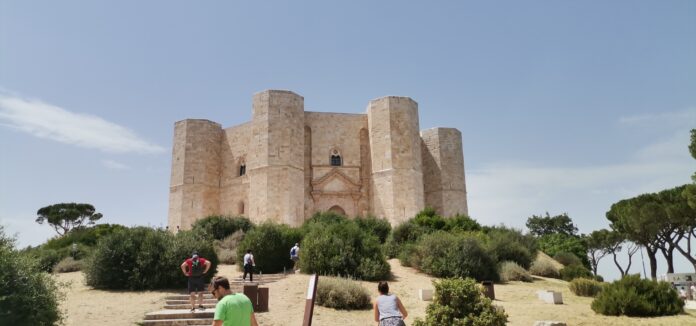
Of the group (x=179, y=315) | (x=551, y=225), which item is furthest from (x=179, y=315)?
(x=551, y=225)

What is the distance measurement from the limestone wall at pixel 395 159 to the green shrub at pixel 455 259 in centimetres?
1224

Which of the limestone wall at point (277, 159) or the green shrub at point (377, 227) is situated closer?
the green shrub at point (377, 227)

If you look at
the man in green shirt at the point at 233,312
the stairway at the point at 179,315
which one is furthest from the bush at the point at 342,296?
the man in green shirt at the point at 233,312

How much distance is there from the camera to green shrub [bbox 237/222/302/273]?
1725 centimetres

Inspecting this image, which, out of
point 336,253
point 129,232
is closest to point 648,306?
point 336,253

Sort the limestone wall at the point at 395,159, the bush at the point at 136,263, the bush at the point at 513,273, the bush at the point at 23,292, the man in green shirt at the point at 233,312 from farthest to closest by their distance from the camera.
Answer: the limestone wall at the point at 395,159 < the bush at the point at 513,273 < the bush at the point at 136,263 < the bush at the point at 23,292 < the man in green shirt at the point at 233,312

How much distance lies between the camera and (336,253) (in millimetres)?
14648

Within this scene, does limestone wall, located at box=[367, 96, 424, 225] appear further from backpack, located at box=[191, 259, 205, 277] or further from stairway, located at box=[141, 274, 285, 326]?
backpack, located at box=[191, 259, 205, 277]

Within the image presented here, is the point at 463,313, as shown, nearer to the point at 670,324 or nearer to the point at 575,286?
the point at 670,324

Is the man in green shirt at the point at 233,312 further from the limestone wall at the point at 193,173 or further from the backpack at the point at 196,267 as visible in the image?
the limestone wall at the point at 193,173

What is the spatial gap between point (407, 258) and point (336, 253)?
12.2ft

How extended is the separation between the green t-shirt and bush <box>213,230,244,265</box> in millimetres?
15472

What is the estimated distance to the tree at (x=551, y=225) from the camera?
2133 inches

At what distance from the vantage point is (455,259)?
1546 cm
